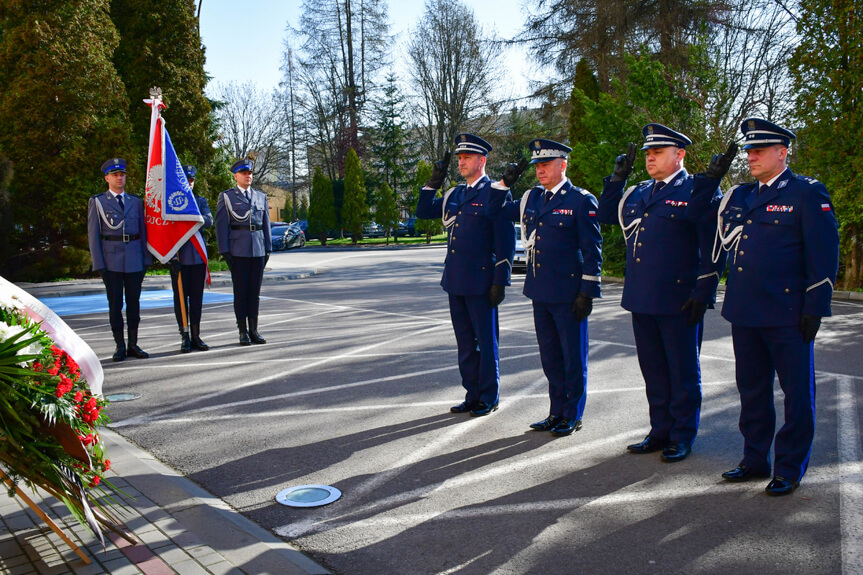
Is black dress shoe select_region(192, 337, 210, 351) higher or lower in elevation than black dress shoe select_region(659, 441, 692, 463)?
higher

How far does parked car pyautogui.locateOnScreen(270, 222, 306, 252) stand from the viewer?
39.0m

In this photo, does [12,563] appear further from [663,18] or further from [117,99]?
[663,18]

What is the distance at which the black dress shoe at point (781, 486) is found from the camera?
4.02 meters

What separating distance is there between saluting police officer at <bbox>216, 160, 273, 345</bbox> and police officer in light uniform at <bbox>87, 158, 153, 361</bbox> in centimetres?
99

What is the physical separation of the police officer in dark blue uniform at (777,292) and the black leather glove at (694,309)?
0.20 meters

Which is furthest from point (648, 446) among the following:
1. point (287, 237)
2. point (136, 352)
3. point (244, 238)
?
point (287, 237)

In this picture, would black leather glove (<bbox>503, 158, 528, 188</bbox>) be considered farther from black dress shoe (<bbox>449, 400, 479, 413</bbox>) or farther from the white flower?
the white flower

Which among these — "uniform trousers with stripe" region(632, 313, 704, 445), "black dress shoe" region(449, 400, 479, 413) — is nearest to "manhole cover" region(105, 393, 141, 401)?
"black dress shoe" region(449, 400, 479, 413)

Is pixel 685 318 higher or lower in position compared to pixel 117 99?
lower

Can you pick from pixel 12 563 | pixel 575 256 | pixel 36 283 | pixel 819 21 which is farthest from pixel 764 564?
pixel 36 283

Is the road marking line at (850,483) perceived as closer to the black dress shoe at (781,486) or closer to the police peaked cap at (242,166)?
the black dress shoe at (781,486)

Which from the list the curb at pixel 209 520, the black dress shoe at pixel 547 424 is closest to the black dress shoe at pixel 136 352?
the curb at pixel 209 520

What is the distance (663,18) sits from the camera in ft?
67.8

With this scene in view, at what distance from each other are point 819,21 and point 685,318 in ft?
40.2
